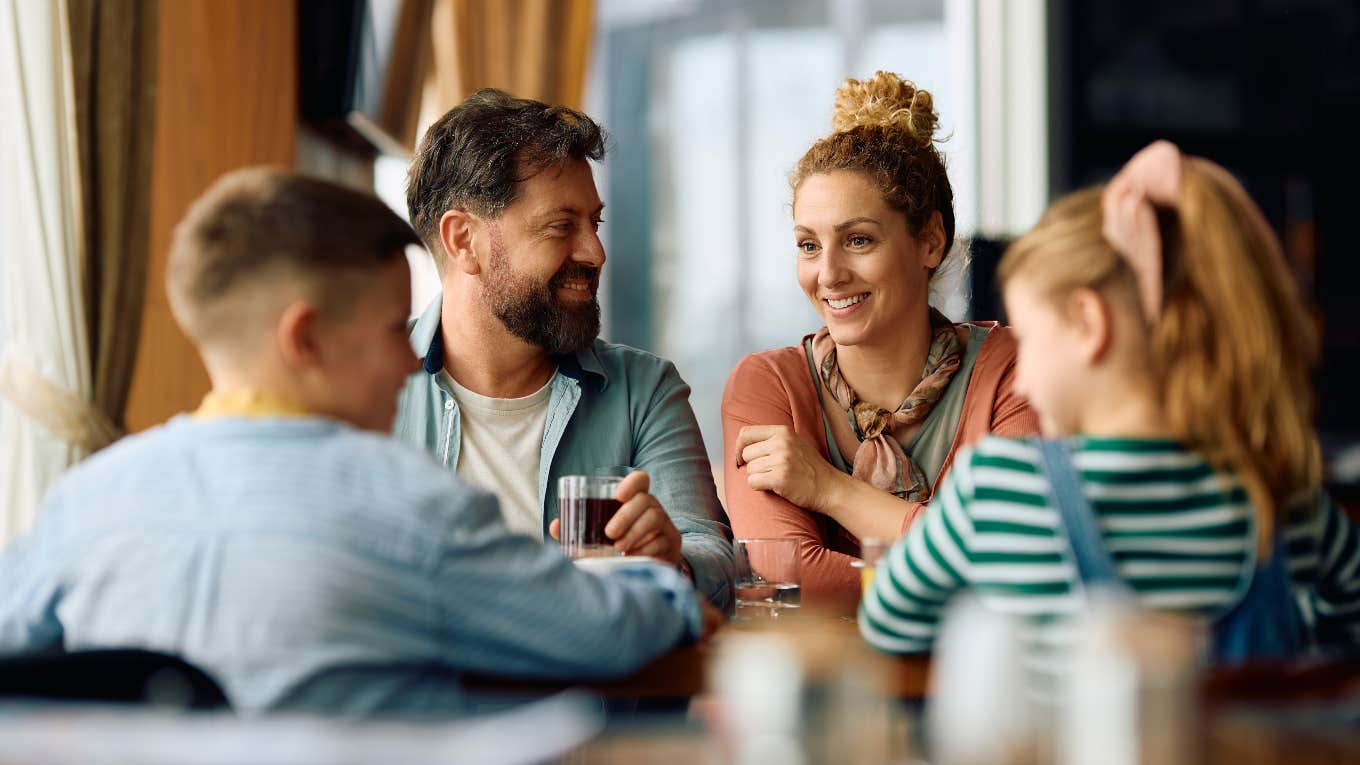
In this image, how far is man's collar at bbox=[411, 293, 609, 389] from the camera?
239cm

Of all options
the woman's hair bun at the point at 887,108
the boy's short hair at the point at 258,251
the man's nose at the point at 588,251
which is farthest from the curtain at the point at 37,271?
the woman's hair bun at the point at 887,108

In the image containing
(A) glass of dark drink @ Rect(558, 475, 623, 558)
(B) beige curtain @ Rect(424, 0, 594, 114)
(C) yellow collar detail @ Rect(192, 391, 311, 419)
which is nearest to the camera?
(C) yellow collar detail @ Rect(192, 391, 311, 419)

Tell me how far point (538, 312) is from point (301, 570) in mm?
1264

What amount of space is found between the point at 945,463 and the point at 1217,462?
1051 millimetres

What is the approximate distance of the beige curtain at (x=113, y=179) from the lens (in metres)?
2.69

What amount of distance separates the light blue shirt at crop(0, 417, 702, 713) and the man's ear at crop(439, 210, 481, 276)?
1.19 metres

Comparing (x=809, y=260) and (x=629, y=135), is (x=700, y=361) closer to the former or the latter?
(x=629, y=135)

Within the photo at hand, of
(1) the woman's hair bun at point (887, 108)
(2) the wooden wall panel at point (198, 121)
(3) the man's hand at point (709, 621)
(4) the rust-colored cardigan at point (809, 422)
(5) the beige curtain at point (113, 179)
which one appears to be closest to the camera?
(3) the man's hand at point (709, 621)

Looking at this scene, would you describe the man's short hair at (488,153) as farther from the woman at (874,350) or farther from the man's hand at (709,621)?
the man's hand at (709,621)

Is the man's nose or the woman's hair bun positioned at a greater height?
the woman's hair bun

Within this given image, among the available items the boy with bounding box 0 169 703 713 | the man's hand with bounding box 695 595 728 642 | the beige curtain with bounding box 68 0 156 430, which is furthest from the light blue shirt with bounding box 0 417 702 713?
the beige curtain with bounding box 68 0 156 430

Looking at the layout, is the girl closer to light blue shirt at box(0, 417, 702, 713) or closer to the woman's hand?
light blue shirt at box(0, 417, 702, 713)

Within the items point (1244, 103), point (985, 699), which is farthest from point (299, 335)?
point (1244, 103)

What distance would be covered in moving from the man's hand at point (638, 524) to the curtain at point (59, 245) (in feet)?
4.24
